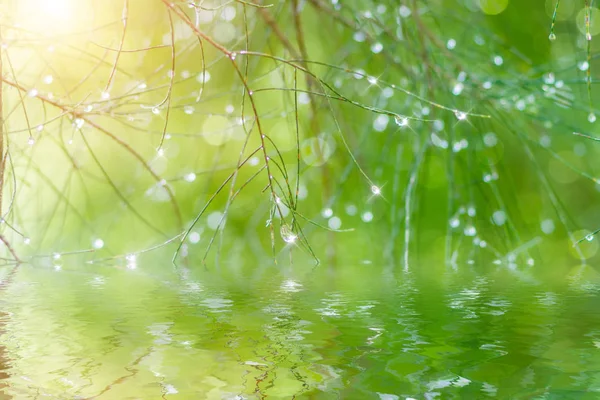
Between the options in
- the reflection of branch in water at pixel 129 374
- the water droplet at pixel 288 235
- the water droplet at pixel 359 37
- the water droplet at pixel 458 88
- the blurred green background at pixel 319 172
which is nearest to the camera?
the reflection of branch in water at pixel 129 374

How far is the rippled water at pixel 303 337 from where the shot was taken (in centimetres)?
76

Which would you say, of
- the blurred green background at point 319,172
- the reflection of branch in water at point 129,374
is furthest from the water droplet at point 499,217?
the reflection of branch in water at point 129,374

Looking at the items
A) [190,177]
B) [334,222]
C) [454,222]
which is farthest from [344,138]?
[190,177]

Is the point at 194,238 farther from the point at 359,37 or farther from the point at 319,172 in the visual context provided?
the point at 359,37

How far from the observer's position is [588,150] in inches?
74.5

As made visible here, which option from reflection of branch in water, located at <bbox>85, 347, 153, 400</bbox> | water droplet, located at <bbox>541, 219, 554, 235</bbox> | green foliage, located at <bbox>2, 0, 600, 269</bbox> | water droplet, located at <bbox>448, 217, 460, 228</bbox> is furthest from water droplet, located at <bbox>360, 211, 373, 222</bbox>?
reflection of branch in water, located at <bbox>85, 347, 153, 400</bbox>

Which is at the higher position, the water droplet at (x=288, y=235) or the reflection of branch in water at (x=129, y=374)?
the water droplet at (x=288, y=235)

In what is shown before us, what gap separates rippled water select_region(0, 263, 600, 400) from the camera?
29.9 inches

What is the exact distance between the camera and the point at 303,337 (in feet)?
3.26

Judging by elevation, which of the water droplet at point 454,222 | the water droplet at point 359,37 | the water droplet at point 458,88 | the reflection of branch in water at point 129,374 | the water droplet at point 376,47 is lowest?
the reflection of branch in water at point 129,374

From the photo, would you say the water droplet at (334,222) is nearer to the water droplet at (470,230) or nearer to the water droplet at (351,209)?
the water droplet at (351,209)

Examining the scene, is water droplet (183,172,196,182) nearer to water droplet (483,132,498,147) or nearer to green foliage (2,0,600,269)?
green foliage (2,0,600,269)

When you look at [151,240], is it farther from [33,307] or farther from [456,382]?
[456,382]

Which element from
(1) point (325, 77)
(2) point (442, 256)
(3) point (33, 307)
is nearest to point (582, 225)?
(2) point (442, 256)
